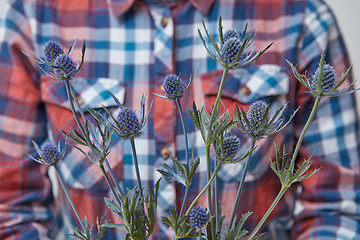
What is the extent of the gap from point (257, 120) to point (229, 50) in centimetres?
4

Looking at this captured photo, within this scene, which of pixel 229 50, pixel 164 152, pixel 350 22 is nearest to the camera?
pixel 229 50

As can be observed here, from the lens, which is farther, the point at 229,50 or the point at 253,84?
the point at 253,84

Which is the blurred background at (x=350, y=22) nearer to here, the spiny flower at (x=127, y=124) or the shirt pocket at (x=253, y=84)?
the shirt pocket at (x=253, y=84)

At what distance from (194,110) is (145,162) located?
0.38 meters

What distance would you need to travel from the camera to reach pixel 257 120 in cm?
23

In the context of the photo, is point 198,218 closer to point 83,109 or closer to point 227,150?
point 227,150

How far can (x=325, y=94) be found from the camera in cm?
22

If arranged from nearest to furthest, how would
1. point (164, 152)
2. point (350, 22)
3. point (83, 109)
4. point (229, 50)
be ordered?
1. point (229, 50)
2. point (83, 109)
3. point (164, 152)
4. point (350, 22)

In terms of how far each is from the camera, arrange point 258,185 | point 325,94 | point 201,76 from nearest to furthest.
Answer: point 325,94 → point 258,185 → point 201,76

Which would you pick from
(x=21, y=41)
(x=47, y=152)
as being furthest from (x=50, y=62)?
(x=21, y=41)

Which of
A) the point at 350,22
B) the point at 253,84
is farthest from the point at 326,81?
the point at 350,22

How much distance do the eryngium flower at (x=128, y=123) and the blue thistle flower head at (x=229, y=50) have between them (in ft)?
0.19

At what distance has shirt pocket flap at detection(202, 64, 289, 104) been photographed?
0.64 metres

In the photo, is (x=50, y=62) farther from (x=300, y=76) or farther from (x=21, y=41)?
(x=21, y=41)
